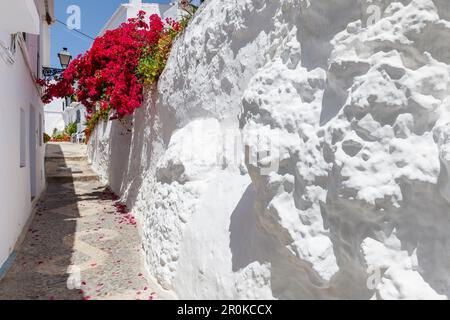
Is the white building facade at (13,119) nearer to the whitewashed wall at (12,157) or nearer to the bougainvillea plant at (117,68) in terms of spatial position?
the whitewashed wall at (12,157)

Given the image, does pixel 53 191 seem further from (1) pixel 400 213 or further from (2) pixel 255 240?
(1) pixel 400 213

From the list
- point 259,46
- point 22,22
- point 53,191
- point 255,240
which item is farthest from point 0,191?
point 53,191

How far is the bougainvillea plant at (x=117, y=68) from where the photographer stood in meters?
7.15

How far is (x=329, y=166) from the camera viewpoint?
2.44m

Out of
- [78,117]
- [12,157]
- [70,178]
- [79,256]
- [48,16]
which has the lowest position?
[79,256]

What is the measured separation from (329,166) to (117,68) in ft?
Answer: 19.2

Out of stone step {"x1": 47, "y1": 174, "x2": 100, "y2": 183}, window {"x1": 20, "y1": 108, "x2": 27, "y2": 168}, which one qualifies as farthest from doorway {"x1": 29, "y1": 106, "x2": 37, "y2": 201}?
stone step {"x1": 47, "y1": 174, "x2": 100, "y2": 183}

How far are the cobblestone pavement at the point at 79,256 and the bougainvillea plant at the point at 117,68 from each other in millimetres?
2280

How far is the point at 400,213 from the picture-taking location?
2150 mm

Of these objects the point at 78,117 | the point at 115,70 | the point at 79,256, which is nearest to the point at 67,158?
the point at 115,70

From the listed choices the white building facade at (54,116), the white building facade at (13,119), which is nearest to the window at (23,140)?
the white building facade at (13,119)

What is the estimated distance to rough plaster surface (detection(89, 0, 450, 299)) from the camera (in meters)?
2.11

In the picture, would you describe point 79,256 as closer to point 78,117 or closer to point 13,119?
point 13,119

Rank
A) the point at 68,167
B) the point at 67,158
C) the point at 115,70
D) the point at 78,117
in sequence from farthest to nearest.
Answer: the point at 78,117
the point at 67,158
the point at 68,167
the point at 115,70
